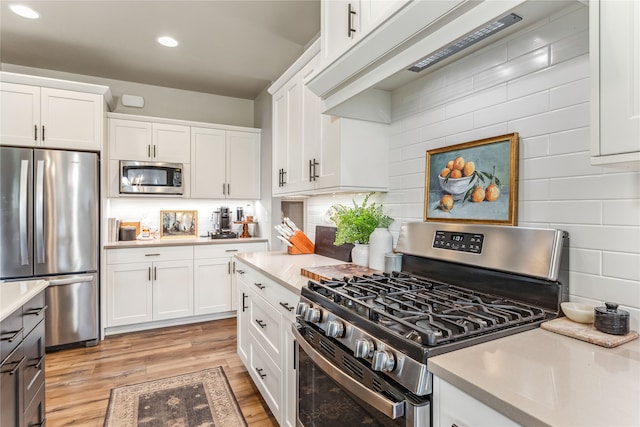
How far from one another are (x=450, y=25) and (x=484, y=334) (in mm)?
969

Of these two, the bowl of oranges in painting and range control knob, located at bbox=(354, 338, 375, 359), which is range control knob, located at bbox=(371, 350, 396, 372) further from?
the bowl of oranges in painting

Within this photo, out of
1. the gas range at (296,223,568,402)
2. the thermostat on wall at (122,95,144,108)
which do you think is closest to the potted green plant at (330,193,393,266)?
the gas range at (296,223,568,402)

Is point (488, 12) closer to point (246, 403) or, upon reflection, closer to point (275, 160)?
point (275, 160)

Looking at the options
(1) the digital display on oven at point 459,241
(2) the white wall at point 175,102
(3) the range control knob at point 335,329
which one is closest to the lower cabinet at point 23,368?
(3) the range control knob at point 335,329

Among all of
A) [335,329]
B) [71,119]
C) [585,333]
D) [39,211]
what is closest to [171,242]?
[39,211]

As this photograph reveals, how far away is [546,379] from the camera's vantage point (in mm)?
728

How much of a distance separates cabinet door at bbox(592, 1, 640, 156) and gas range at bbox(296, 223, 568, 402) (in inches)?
17.2

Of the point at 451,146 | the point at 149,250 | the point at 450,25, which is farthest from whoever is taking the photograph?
the point at 149,250

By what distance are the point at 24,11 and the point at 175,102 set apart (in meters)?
1.70

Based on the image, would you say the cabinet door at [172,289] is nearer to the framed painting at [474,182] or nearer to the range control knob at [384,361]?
the framed painting at [474,182]

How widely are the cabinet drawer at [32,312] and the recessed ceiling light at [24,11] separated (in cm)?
219

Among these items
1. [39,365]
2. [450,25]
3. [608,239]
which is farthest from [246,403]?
[450,25]

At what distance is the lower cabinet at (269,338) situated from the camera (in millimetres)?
1692

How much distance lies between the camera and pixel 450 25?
1.12 meters
